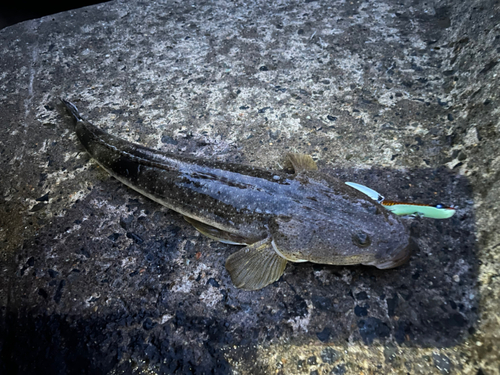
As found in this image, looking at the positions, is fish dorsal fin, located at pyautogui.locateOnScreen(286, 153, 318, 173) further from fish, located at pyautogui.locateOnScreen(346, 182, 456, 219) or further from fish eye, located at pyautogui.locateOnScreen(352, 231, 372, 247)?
fish eye, located at pyautogui.locateOnScreen(352, 231, 372, 247)

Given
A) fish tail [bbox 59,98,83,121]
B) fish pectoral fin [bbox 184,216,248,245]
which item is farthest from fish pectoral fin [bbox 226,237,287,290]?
fish tail [bbox 59,98,83,121]

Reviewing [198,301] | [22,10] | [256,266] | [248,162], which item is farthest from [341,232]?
[22,10]

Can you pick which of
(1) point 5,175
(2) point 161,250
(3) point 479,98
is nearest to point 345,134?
(3) point 479,98

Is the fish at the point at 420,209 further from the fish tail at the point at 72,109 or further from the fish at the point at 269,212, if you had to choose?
the fish tail at the point at 72,109

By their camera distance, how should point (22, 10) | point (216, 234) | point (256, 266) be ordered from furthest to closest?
point (22, 10) → point (216, 234) → point (256, 266)

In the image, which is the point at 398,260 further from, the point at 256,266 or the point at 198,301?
the point at 198,301

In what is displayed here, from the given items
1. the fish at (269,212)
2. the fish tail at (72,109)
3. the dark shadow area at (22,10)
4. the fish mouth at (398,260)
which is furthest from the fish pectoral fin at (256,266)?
the dark shadow area at (22,10)

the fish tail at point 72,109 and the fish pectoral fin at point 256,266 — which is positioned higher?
the fish tail at point 72,109
